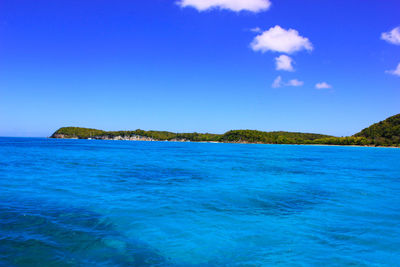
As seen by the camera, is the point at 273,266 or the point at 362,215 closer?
the point at 273,266

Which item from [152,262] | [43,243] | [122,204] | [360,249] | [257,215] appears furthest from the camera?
[122,204]

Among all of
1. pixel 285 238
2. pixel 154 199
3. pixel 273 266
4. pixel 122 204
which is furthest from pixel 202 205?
pixel 273 266

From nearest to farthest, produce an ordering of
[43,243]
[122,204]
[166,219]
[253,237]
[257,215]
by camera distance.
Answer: [43,243]
[253,237]
[166,219]
[257,215]
[122,204]

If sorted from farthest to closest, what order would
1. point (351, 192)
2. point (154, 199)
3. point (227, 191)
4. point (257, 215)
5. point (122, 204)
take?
point (351, 192) < point (227, 191) < point (154, 199) < point (122, 204) < point (257, 215)

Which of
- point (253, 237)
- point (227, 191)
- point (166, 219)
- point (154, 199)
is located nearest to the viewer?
point (253, 237)

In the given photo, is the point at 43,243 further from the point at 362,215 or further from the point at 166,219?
the point at 362,215

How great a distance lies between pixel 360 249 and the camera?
28.1 feet

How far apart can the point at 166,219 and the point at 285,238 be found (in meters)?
5.06

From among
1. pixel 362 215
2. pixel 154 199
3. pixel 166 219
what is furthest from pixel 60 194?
pixel 362 215

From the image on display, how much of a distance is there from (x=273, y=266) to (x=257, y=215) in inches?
194

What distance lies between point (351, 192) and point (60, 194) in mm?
20154

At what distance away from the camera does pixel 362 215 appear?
12.9 metres

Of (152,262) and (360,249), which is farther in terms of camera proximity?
(360,249)

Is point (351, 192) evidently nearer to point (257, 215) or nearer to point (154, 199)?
point (257, 215)
